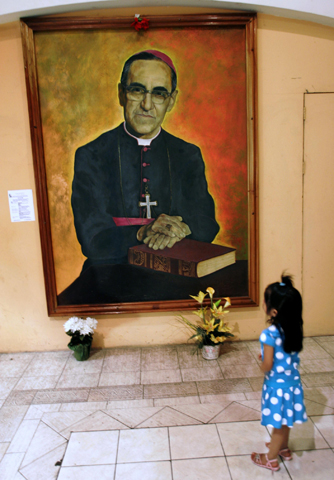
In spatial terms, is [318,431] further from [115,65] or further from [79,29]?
[79,29]

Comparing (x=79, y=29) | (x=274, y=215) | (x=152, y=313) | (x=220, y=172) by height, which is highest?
(x=79, y=29)

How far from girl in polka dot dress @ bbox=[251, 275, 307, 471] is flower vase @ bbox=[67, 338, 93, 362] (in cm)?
173

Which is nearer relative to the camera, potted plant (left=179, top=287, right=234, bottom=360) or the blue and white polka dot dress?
the blue and white polka dot dress

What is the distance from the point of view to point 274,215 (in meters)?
3.41

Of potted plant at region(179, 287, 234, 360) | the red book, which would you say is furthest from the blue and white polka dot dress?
the red book

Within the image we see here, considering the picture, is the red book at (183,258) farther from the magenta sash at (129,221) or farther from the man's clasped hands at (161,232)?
the magenta sash at (129,221)

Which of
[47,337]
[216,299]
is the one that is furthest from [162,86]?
[47,337]

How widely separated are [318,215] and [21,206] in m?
2.72

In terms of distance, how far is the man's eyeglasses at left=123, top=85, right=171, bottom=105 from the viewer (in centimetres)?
318

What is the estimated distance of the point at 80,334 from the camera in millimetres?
3262

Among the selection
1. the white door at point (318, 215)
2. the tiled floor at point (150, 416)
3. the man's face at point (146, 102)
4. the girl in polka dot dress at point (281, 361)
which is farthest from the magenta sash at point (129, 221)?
the girl in polka dot dress at point (281, 361)

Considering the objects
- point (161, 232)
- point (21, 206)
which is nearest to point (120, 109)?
point (161, 232)

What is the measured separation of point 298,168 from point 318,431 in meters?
2.13

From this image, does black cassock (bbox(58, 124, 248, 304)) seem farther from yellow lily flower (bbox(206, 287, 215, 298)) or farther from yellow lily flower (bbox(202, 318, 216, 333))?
yellow lily flower (bbox(202, 318, 216, 333))
